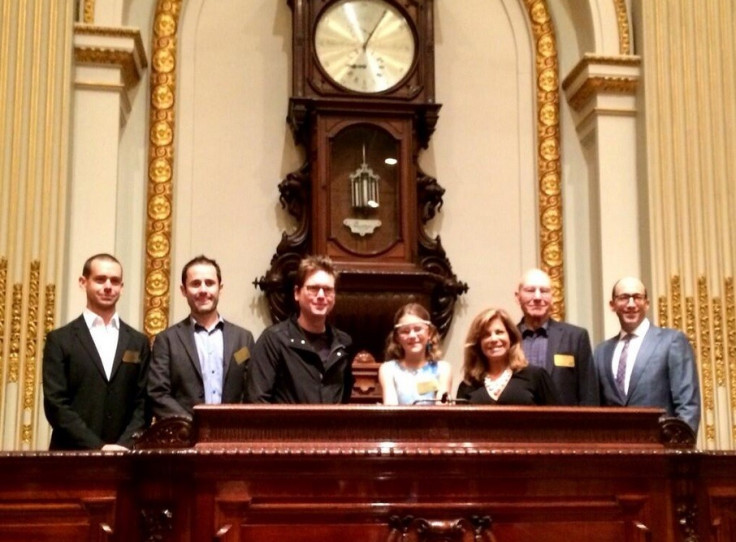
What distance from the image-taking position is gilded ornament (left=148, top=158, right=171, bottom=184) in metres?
5.88

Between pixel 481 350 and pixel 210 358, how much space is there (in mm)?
955

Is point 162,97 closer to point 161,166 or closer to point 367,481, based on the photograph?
point 161,166

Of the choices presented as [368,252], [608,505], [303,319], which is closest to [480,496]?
[608,505]

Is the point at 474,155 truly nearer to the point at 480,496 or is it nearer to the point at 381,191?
the point at 381,191

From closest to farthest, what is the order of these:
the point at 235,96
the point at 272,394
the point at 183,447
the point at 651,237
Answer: the point at 183,447
the point at 272,394
the point at 651,237
the point at 235,96

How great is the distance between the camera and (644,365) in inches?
163

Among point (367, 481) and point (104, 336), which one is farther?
point (104, 336)

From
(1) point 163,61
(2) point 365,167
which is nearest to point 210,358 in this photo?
(2) point 365,167

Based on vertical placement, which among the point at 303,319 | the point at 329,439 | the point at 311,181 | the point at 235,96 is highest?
the point at 235,96

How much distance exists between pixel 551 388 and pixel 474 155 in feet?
9.34

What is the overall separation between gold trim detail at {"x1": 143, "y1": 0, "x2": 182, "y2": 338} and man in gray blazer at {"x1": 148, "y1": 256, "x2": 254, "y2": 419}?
6.68 ft

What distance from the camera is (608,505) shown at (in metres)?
3.03

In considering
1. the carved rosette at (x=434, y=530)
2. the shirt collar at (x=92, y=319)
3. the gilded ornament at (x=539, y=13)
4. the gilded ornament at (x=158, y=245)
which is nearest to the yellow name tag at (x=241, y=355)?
the shirt collar at (x=92, y=319)

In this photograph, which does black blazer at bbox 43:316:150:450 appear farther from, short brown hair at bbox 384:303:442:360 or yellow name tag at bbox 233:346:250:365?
short brown hair at bbox 384:303:442:360
